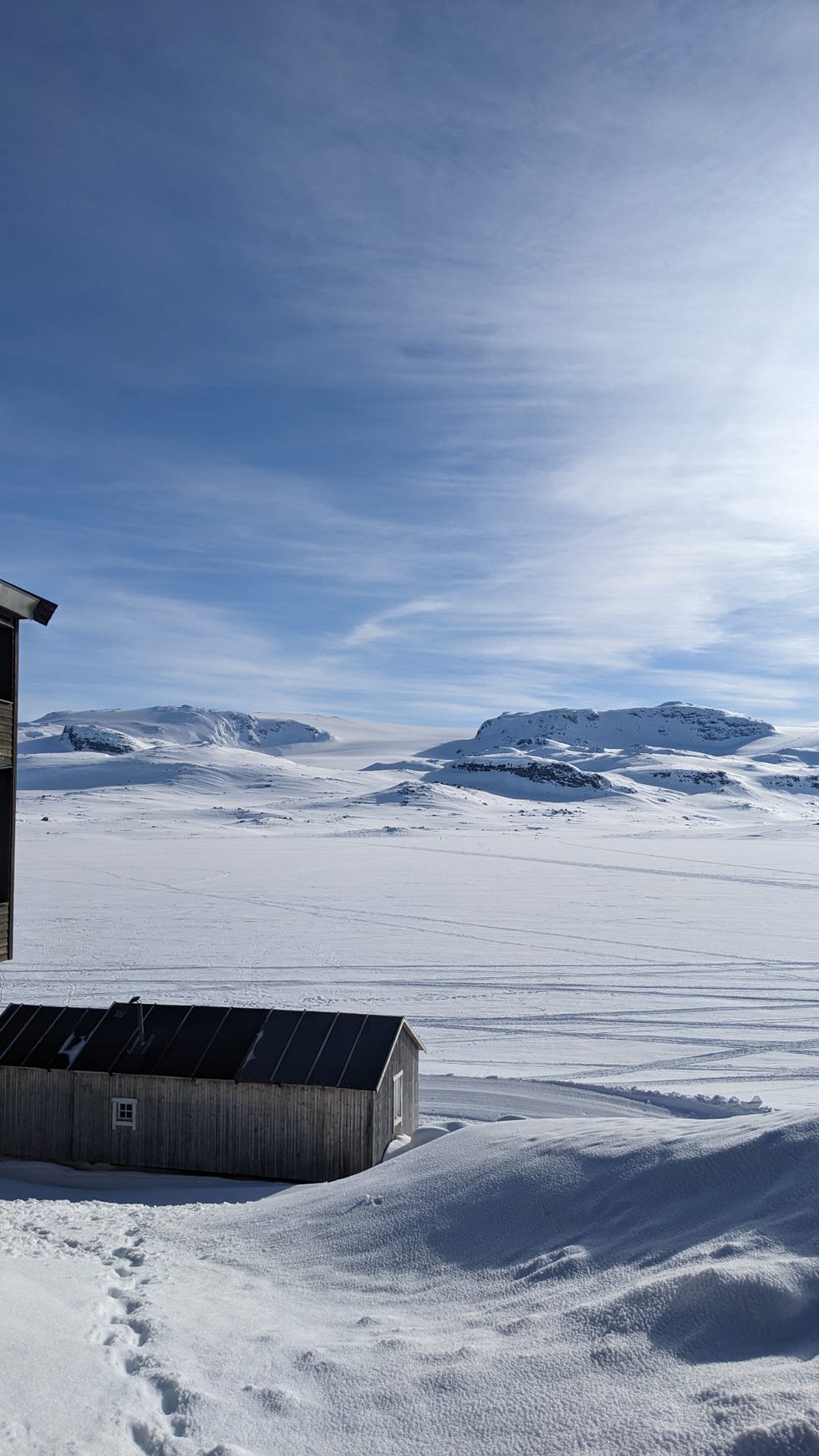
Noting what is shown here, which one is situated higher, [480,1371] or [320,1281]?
[480,1371]

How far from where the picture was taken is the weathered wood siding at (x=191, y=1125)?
46.1 ft

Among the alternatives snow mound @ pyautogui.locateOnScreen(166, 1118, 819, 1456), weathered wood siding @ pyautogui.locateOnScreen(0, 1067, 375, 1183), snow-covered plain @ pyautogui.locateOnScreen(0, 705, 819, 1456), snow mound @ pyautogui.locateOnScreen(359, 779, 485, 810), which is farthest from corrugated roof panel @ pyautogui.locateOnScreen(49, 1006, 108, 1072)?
snow mound @ pyautogui.locateOnScreen(359, 779, 485, 810)

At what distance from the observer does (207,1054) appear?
1481 centimetres

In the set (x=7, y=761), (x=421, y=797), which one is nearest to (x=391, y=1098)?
(x=7, y=761)

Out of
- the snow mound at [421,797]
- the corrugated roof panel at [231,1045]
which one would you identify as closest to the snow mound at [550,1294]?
the corrugated roof panel at [231,1045]

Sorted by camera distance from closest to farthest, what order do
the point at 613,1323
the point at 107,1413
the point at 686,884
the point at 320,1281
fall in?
the point at 107,1413, the point at 613,1323, the point at 320,1281, the point at 686,884

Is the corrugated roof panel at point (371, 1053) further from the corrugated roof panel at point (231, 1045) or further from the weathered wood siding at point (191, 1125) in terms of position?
the corrugated roof panel at point (231, 1045)

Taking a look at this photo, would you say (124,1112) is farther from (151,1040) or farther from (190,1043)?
(190,1043)

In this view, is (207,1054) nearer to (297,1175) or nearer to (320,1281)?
(297,1175)

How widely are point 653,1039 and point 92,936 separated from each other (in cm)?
1987

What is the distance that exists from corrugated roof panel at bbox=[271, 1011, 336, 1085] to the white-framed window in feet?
7.69

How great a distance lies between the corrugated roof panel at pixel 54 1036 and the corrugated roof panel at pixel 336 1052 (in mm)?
4381

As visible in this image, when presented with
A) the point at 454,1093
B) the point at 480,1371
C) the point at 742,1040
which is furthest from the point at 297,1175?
the point at 742,1040

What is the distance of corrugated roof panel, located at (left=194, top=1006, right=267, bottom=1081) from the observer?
14.6m
